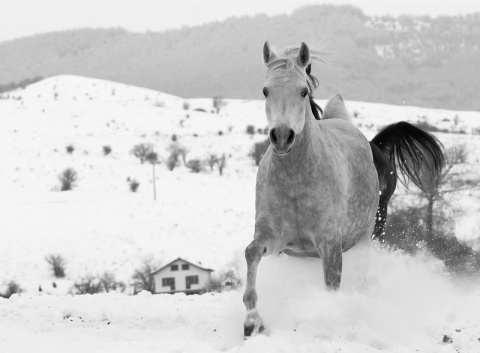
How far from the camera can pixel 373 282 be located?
6605mm

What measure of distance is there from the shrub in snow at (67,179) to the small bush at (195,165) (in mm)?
8953

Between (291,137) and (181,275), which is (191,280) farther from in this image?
(291,137)

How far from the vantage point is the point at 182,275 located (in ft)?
103

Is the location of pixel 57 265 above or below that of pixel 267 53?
below

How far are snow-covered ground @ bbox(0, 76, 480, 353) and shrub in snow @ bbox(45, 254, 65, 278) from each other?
1.69ft

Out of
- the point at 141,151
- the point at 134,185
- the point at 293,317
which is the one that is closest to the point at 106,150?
the point at 141,151

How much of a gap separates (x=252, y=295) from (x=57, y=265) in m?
26.9

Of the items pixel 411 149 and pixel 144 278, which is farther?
pixel 144 278

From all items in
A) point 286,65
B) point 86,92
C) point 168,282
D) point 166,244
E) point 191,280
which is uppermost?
point 86,92

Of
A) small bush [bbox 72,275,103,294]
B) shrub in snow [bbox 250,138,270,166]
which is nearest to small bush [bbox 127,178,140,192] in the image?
shrub in snow [bbox 250,138,270,166]

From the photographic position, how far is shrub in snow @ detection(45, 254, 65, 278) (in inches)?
1200

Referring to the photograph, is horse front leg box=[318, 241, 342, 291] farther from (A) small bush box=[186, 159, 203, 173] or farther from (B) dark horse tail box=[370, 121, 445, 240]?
(A) small bush box=[186, 159, 203, 173]

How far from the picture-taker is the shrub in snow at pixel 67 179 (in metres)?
42.9

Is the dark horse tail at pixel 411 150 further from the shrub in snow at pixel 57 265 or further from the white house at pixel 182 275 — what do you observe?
the shrub in snow at pixel 57 265
